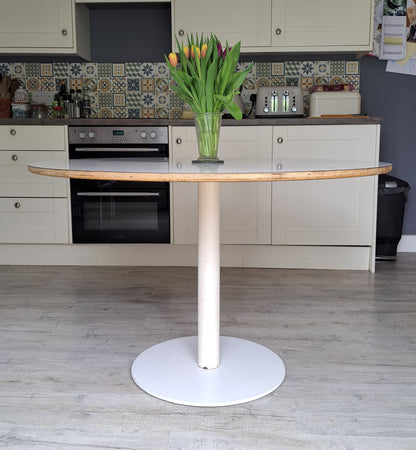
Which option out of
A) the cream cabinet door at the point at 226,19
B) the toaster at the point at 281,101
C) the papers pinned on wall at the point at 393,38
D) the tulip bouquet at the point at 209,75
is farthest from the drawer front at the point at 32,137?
the papers pinned on wall at the point at 393,38

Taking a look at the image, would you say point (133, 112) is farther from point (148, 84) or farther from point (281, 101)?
point (281, 101)

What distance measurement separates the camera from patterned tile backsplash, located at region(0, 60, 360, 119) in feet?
11.9

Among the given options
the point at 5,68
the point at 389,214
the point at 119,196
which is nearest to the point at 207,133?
the point at 119,196

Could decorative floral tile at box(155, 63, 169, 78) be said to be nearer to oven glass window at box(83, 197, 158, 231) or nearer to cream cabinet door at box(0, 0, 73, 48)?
cream cabinet door at box(0, 0, 73, 48)

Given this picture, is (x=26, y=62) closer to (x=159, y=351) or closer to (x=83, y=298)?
(x=83, y=298)

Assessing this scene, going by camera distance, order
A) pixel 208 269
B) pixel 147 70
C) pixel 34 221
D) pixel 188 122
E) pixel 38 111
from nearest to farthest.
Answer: pixel 208 269
pixel 188 122
pixel 34 221
pixel 38 111
pixel 147 70

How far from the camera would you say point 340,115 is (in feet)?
10.7

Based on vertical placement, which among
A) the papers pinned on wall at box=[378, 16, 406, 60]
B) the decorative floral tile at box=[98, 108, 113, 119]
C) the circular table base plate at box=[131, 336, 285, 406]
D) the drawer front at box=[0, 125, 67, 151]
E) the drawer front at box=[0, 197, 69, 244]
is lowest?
the circular table base plate at box=[131, 336, 285, 406]

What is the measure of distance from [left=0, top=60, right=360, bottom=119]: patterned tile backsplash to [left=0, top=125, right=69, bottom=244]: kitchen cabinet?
593 mm

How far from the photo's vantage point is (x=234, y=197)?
3.21 metres

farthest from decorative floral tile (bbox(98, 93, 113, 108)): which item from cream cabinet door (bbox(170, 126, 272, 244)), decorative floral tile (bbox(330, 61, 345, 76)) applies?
decorative floral tile (bbox(330, 61, 345, 76))

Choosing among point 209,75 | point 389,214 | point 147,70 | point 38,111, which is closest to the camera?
point 209,75

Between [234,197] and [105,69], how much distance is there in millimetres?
1329

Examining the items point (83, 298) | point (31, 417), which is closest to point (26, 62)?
point (83, 298)
